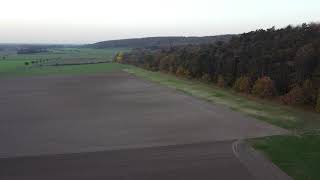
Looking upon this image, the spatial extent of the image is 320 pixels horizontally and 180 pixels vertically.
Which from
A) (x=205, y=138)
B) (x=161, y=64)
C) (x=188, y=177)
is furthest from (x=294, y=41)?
(x=161, y=64)

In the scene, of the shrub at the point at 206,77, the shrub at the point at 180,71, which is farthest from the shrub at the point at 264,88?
the shrub at the point at 180,71

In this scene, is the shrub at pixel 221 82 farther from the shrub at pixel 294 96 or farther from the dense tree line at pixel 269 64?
the shrub at pixel 294 96

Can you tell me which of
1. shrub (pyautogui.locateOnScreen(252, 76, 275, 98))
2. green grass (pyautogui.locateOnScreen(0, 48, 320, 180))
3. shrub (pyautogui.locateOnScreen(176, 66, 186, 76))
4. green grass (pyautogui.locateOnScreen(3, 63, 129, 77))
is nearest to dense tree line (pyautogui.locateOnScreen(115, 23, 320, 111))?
shrub (pyautogui.locateOnScreen(252, 76, 275, 98))

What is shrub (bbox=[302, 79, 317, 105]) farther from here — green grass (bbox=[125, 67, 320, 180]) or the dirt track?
the dirt track

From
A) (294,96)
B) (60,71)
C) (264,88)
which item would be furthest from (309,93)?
(60,71)

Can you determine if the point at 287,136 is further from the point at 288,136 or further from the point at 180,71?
the point at 180,71

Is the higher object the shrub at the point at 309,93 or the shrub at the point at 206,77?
the shrub at the point at 309,93

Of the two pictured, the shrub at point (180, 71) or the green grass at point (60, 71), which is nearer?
the shrub at point (180, 71)
